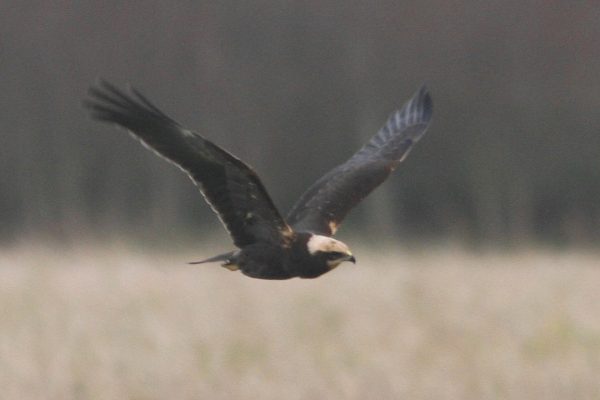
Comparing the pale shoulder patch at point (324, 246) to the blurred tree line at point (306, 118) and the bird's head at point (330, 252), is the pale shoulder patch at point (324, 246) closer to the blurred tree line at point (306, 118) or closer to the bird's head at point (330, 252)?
the bird's head at point (330, 252)

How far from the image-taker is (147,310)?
22.0 feet

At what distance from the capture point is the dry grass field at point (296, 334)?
578 centimetres

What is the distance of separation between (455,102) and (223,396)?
273 inches

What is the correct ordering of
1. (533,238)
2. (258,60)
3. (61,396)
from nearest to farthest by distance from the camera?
(61,396) < (533,238) < (258,60)

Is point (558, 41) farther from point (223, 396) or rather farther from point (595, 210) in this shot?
point (223, 396)

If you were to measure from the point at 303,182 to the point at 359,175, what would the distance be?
7065mm

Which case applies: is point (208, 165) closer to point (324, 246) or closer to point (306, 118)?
point (324, 246)

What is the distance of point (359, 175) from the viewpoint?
4.82 m

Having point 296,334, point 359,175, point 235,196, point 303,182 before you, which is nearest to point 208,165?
point 235,196

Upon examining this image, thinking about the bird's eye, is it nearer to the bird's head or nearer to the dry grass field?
the bird's head

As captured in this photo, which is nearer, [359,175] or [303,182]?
[359,175]

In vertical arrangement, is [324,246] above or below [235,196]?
below

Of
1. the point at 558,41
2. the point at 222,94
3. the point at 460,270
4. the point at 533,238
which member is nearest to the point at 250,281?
the point at 460,270

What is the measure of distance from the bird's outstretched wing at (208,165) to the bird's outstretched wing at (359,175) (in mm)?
381
